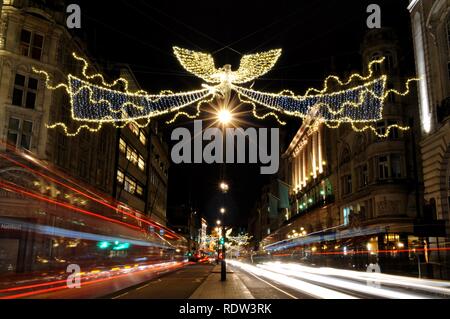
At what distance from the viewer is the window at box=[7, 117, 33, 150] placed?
2927 centimetres

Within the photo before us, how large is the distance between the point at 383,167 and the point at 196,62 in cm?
3092

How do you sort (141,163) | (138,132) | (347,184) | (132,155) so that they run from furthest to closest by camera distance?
1. (141,163)
2. (138,132)
3. (132,155)
4. (347,184)

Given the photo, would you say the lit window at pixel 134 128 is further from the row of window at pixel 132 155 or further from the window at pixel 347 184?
the window at pixel 347 184

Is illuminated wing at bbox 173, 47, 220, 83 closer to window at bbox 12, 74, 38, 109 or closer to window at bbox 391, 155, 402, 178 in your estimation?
window at bbox 12, 74, 38, 109

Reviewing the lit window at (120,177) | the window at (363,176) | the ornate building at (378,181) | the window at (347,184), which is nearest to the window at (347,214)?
the ornate building at (378,181)

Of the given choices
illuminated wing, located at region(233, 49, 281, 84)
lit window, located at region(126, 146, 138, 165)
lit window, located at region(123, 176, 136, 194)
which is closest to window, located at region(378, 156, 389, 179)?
illuminated wing, located at region(233, 49, 281, 84)

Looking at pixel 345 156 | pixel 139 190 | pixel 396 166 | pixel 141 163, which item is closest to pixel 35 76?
pixel 396 166

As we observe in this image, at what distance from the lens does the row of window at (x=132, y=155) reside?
5228 cm

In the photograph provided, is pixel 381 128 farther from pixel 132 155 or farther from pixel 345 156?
pixel 132 155

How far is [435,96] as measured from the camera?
89.8 feet

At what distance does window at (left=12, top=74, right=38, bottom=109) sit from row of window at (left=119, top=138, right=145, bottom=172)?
19.8 meters

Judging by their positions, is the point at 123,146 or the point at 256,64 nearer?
the point at 256,64
